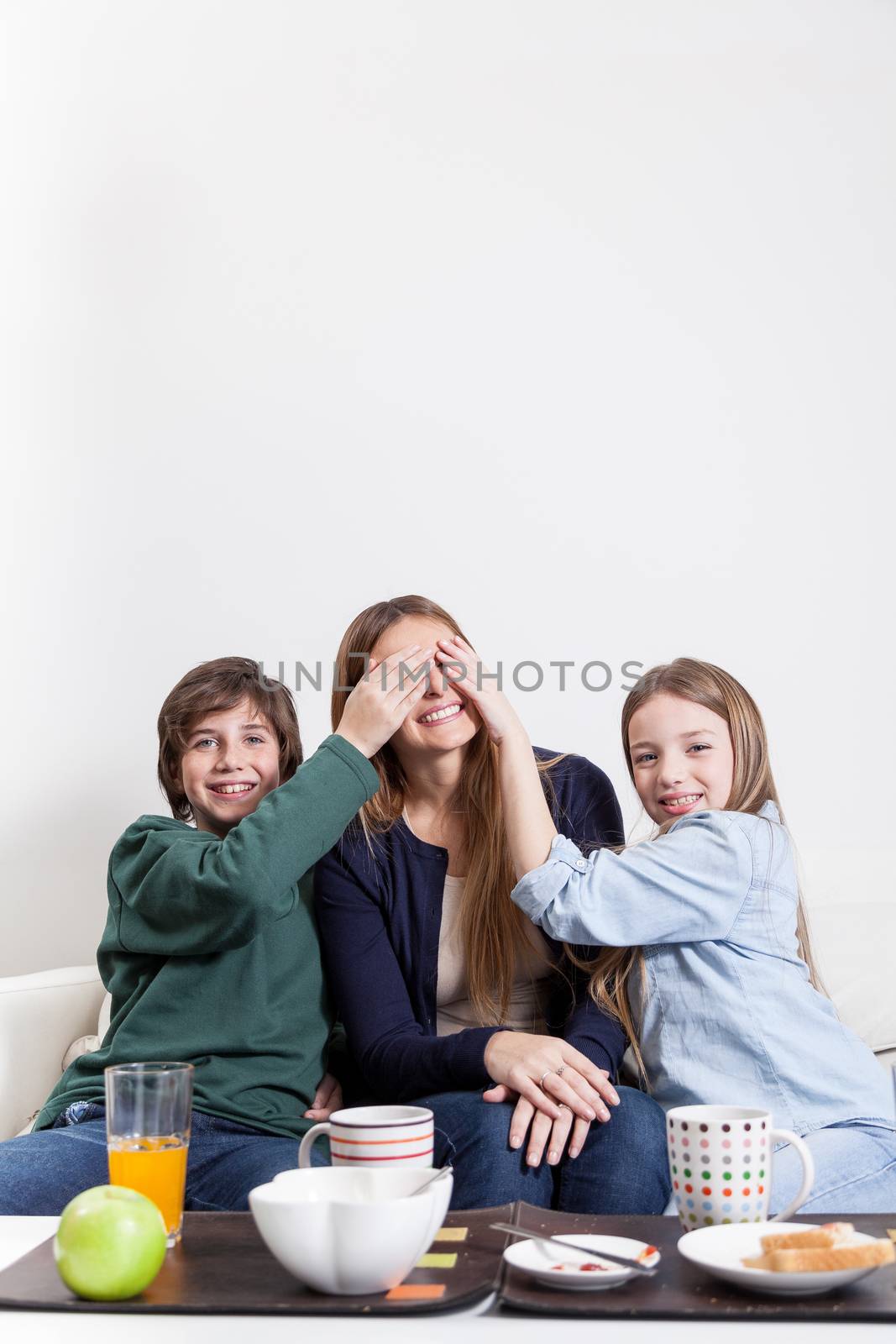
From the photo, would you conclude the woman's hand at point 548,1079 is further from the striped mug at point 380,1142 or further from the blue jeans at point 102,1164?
the striped mug at point 380,1142

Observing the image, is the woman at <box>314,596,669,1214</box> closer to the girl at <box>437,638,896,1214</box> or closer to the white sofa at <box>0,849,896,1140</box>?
the girl at <box>437,638,896,1214</box>

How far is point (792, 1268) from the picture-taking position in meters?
0.80

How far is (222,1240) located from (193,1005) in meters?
0.67

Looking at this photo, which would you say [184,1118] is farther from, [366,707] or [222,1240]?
[366,707]

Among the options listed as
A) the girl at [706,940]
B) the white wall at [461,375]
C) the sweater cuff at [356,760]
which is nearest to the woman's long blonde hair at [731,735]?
the girl at [706,940]

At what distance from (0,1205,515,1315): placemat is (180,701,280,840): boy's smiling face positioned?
0.82 m

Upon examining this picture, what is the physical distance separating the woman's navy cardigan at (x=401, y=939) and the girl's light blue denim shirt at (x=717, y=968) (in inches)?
3.6

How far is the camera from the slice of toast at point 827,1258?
→ 79cm

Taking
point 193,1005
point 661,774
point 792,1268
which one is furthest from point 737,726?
point 792,1268

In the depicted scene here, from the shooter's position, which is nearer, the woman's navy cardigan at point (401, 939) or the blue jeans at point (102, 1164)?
the blue jeans at point (102, 1164)

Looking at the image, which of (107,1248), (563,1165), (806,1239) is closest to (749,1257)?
(806,1239)

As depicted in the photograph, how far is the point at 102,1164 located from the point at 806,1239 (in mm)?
922

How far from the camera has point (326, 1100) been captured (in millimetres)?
1661

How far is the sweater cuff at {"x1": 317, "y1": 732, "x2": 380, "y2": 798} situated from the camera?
5.20 feet
